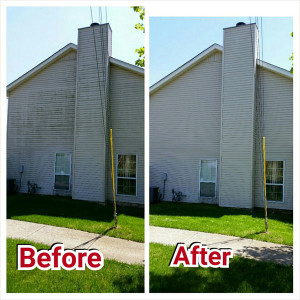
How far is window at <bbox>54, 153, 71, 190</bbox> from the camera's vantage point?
3.06 m

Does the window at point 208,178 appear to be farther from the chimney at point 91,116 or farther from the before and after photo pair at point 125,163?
the chimney at point 91,116

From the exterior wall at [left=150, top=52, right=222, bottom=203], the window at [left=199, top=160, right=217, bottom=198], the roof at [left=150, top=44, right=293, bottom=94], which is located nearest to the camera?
the roof at [left=150, top=44, right=293, bottom=94]

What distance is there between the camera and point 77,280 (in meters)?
2.20

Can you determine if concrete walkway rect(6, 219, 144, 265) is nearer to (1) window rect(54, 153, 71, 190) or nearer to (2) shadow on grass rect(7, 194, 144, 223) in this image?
(2) shadow on grass rect(7, 194, 144, 223)

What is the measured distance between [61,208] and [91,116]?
108cm

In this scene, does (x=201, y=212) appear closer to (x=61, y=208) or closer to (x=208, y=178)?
(x=208, y=178)

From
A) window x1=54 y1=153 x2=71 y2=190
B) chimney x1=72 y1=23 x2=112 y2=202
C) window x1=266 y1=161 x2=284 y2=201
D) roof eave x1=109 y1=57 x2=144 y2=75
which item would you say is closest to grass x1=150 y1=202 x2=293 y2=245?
window x1=266 y1=161 x2=284 y2=201

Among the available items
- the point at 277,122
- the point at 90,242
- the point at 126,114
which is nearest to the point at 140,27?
the point at 126,114

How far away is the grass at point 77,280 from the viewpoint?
2.15 metres

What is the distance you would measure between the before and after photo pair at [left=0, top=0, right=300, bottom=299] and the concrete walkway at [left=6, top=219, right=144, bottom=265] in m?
0.01

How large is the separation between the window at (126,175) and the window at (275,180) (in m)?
2.06

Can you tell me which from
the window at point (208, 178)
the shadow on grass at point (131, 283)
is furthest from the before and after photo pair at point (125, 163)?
the window at point (208, 178)

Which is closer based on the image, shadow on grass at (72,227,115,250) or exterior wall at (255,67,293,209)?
shadow on grass at (72,227,115,250)

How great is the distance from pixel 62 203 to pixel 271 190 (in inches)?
108
